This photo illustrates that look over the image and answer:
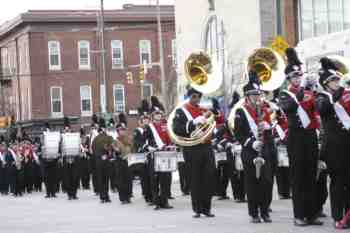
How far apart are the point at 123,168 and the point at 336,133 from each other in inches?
391

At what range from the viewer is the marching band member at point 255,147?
13961 mm

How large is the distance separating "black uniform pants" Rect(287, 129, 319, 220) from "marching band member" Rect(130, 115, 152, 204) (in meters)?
6.04

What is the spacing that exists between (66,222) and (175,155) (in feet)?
9.24

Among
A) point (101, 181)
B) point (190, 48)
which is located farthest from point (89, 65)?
point (101, 181)

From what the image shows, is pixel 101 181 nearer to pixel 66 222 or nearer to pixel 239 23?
pixel 66 222

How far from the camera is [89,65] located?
68.1 metres

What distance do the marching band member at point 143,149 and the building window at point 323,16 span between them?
18.1 meters

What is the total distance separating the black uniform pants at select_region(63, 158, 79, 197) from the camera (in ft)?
83.1

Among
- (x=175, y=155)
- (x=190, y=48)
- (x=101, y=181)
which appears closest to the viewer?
(x=175, y=155)

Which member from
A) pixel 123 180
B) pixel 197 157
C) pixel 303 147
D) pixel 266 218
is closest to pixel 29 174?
pixel 123 180

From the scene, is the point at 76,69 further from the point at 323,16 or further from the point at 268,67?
the point at 268,67

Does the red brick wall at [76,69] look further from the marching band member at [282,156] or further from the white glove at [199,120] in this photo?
the white glove at [199,120]

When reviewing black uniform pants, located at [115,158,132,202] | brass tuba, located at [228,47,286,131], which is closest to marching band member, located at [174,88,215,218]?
brass tuba, located at [228,47,286,131]

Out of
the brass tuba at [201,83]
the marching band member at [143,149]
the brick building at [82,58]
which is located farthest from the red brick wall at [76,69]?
the brass tuba at [201,83]
